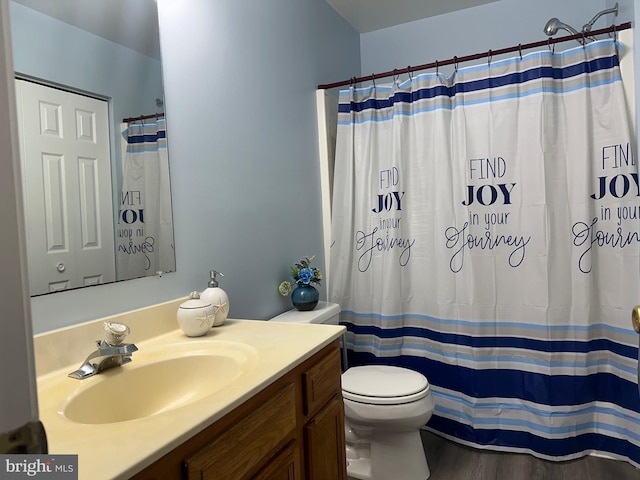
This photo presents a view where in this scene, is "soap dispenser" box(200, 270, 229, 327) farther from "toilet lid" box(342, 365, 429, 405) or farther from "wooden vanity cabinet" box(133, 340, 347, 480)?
"toilet lid" box(342, 365, 429, 405)

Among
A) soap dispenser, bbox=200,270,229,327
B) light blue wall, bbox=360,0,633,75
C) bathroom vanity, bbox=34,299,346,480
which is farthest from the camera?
light blue wall, bbox=360,0,633,75

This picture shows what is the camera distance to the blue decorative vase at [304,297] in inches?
86.0

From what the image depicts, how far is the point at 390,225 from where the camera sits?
2473 millimetres

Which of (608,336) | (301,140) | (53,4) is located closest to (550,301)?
(608,336)

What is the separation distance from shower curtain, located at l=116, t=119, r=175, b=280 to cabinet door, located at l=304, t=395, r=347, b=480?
716 millimetres

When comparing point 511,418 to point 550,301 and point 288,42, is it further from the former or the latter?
point 288,42

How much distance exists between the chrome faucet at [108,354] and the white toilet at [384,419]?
0.94 metres

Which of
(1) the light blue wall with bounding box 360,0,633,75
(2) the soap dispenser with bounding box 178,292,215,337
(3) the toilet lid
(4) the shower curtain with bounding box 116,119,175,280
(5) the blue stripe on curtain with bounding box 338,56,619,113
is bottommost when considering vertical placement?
(3) the toilet lid

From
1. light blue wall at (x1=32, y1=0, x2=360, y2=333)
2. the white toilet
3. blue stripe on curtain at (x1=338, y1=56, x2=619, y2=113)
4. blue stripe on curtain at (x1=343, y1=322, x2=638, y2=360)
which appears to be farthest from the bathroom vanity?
blue stripe on curtain at (x1=338, y1=56, x2=619, y2=113)

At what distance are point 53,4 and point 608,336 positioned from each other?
249 centimetres

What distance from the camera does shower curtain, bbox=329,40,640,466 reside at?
6.77 ft

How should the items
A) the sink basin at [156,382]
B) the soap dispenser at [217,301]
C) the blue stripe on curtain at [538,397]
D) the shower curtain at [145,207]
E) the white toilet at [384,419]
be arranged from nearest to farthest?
the sink basin at [156,382] < the shower curtain at [145,207] < the soap dispenser at [217,301] < the white toilet at [384,419] < the blue stripe on curtain at [538,397]

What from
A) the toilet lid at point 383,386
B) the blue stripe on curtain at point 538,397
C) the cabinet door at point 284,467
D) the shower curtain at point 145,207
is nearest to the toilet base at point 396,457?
the toilet lid at point 383,386

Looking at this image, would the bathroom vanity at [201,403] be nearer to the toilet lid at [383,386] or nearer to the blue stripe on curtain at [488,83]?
the toilet lid at [383,386]
